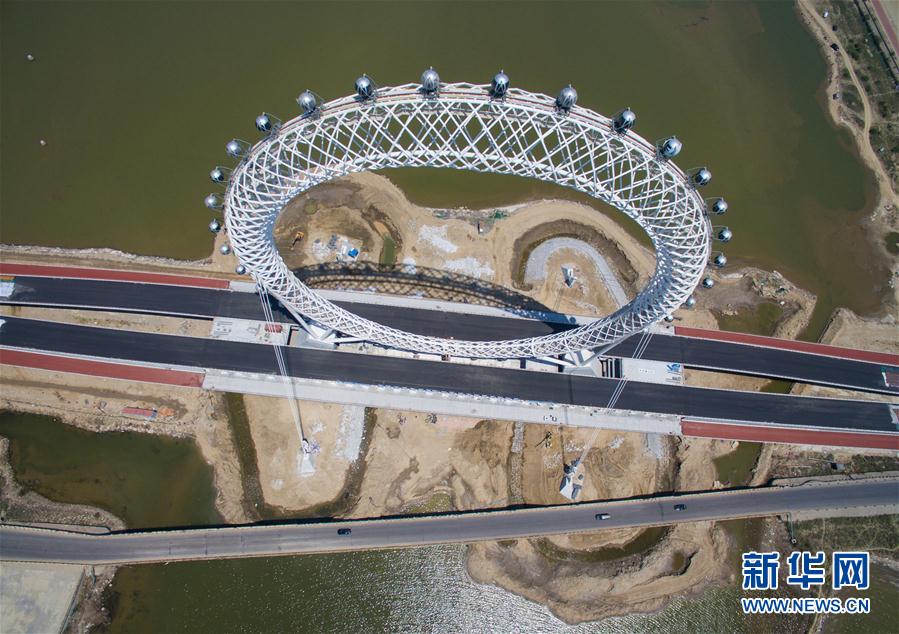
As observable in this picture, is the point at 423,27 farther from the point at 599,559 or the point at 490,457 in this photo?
the point at 599,559

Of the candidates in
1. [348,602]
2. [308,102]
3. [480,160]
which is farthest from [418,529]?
[308,102]

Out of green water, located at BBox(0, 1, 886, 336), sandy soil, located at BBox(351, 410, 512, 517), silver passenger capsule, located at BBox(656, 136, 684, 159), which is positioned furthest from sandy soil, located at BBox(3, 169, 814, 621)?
silver passenger capsule, located at BBox(656, 136, 684, 159)

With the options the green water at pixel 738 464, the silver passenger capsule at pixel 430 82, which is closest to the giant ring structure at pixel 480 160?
the silver passenger capsule at pixel 430 82

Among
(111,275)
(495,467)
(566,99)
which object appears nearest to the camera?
(566,99)

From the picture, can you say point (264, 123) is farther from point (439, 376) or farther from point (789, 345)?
point (789, 345)

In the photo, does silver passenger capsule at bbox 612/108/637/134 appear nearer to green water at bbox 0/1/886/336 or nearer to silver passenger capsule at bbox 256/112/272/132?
silver passenger capsule at bbox 256/112/272/132

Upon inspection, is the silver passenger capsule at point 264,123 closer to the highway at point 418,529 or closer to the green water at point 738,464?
the highway at point 418,529

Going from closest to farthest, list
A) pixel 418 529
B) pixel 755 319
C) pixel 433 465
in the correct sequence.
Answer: pixel 418 529, pixel 433 465, pixel 755 319
